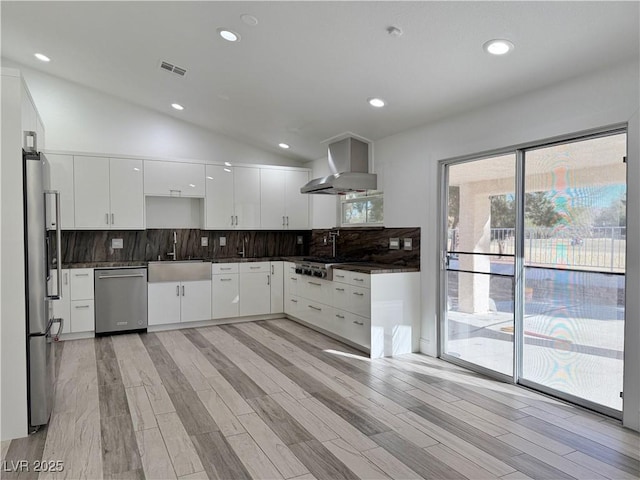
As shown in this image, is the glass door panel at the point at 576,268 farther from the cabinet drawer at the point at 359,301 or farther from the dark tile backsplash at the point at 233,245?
the cabinet drawer at the point at 359,301

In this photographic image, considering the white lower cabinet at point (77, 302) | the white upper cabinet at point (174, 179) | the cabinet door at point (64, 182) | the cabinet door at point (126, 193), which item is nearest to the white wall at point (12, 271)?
the white lower cabinet at point (77, 302)

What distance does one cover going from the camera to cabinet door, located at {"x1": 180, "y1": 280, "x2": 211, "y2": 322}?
5.74 meters

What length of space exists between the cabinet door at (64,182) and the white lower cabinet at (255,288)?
2.23 meters

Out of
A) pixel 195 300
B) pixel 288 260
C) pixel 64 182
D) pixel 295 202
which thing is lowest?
pixel 195 300

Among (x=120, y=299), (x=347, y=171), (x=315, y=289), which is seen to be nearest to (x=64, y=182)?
(x=120, y=299)

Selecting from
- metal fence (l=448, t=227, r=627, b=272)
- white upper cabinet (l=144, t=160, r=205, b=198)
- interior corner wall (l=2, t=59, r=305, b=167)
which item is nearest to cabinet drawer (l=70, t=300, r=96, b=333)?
white upper cabinet (l=144, t=160, r=205, b=198)

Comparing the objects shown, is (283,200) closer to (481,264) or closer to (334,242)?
(334,242)

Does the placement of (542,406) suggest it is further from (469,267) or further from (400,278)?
(400,278)

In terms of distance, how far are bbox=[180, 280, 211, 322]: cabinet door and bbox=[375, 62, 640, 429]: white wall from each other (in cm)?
263

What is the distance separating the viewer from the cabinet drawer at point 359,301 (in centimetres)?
441

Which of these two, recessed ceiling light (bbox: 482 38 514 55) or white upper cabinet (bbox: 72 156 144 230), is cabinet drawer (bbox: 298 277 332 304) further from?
recessed ceiling light (bbox: 482 38 514 55)

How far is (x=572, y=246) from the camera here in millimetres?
3232

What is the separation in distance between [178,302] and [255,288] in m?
1.07

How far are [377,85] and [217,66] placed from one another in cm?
154
